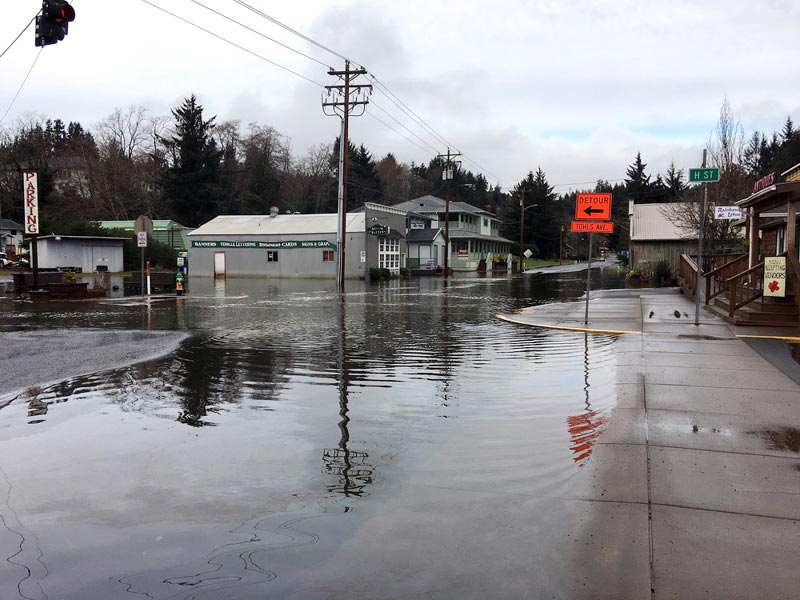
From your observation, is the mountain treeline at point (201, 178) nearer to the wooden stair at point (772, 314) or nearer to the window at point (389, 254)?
the window at point (389, 254)

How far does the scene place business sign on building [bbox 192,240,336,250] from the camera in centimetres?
5222

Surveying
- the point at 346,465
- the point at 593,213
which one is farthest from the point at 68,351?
the point at 593,213

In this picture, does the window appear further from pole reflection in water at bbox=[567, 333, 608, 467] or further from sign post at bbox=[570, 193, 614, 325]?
pole reflection in water at bbox=[567, 333, 608, 467]

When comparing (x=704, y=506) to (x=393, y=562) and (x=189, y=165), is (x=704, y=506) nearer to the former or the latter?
(x=393, y=562)

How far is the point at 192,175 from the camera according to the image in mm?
77750

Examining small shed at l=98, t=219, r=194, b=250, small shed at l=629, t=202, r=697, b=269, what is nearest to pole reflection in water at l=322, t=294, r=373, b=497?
small shed at l=629, t=202, r=697, b=269

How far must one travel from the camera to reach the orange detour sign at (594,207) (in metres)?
14.8

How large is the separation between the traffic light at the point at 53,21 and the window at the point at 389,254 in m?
42.4

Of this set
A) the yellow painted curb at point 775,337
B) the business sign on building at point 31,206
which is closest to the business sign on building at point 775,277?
the yellow painted curb at point 775,337

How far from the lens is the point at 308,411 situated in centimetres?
784

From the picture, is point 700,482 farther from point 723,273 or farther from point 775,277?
point 723,273

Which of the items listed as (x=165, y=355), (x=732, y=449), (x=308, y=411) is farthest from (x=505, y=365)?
(x=165, y=355)

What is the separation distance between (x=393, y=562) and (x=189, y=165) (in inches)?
3167

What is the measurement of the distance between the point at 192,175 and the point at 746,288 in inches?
2763
